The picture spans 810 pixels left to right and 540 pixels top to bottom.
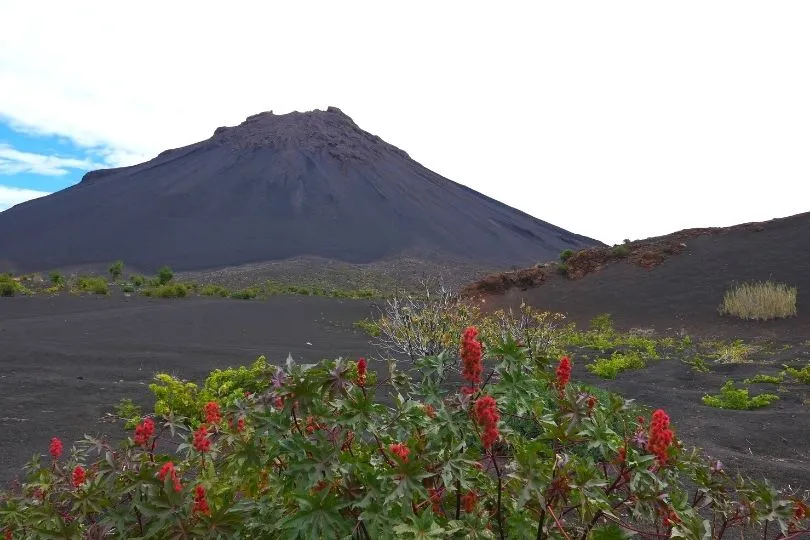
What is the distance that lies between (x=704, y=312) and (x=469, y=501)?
58.9 feet

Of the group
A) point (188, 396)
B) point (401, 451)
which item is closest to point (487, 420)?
point (401, 451)

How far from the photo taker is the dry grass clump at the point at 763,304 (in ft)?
47.5

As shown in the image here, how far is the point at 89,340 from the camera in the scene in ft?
32.7

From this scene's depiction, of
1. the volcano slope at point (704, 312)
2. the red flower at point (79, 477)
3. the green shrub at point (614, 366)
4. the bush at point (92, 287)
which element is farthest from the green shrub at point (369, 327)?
the red flower at point (79, 477)

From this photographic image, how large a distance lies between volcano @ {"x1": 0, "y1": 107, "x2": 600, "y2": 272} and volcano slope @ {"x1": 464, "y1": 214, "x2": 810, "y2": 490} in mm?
41716

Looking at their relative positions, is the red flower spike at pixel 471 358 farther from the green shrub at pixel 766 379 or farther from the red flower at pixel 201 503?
the green shrub at pixel 766 379

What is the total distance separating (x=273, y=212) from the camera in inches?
3214

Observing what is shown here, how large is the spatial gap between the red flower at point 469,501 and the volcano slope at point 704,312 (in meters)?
3.28

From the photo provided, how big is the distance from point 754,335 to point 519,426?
12.3 meters

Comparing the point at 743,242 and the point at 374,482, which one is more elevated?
the point at 743,242

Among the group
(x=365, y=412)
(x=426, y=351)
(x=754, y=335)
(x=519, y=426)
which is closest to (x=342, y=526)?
(x=365, y=412)

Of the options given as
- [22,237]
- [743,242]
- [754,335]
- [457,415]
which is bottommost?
[754,335]

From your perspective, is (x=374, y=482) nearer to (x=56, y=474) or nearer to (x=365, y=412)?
(x=365, y=412)

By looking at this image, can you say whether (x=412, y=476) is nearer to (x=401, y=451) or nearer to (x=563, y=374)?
(x=401, y=451)
